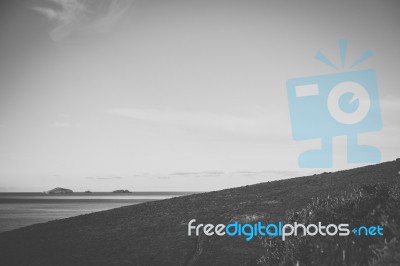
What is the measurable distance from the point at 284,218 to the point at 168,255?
512 centimetres

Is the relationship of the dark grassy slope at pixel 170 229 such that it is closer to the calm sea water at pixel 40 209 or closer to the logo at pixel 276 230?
the logo at pixel 276 230

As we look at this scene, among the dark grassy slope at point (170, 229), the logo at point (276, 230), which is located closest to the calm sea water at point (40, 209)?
the dark grassy slope at point (170, 229)

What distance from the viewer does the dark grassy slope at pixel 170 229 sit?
1042cm

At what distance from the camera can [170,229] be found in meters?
12.9

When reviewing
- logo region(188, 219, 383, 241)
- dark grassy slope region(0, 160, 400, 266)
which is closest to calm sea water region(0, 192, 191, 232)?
dark grassy slope region(0, 160, 400, 266)

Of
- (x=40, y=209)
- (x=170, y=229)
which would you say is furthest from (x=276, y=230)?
(x=40, y=209)

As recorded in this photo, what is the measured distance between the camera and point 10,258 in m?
11.0

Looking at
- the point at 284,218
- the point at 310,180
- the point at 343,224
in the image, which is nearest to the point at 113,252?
the point at 284,218

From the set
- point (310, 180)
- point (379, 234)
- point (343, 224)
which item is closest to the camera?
point (379, 234)

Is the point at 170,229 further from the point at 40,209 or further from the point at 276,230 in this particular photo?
the point at 40,209

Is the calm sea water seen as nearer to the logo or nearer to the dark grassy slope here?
the dark grassy slope

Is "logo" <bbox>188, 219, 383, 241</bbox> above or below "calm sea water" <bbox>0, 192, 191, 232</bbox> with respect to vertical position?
above

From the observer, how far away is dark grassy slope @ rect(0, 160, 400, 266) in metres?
10.4

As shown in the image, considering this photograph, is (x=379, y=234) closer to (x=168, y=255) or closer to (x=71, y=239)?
(x=168, y=255)
